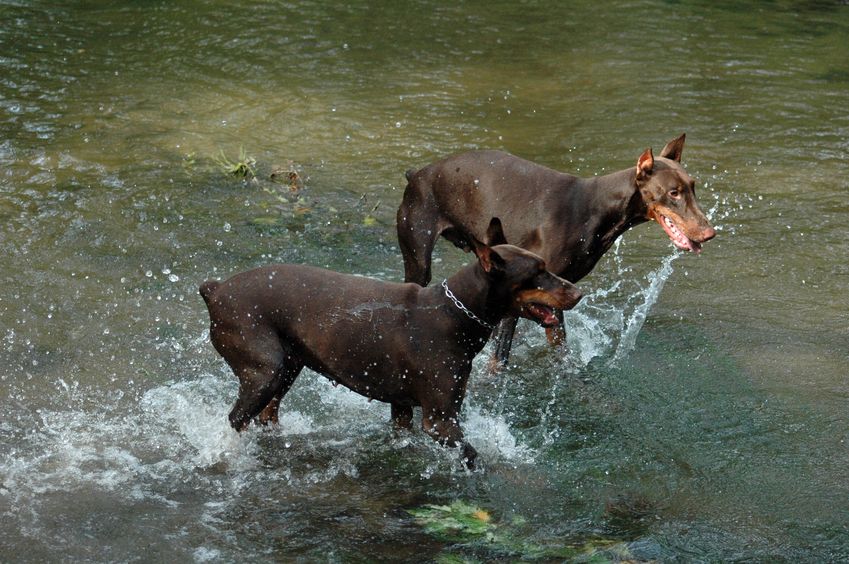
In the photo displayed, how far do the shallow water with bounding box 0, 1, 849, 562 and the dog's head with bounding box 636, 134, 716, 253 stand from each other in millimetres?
1117

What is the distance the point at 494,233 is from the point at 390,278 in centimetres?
289

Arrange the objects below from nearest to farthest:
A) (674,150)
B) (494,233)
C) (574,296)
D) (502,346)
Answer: (574,296)
(494,233)
(674,150)
(502,346)

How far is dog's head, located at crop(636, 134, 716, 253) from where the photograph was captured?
24.6 feet

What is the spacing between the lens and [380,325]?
21.6 ft

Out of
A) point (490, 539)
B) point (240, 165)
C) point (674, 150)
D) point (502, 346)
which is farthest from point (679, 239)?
point (240, 165)

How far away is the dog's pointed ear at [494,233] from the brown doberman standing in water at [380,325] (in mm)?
12

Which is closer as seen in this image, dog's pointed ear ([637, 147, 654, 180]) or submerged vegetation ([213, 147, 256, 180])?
dog's pointed ear ([637, 147, 654, 180])

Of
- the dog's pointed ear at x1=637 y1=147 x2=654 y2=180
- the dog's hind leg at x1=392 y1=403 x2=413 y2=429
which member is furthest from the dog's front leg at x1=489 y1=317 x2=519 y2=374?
the dog's pointed ear at x1=637 y1=147 x2=654 y2=180

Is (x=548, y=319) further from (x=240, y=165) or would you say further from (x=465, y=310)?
(x=240, y=165)

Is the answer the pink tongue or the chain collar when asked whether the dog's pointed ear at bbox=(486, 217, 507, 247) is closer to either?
the chain collar

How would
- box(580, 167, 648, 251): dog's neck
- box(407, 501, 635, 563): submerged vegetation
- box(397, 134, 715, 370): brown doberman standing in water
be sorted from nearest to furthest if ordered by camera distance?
box(407, 501, 635, 563): submerged vegetation
box(397, 134, 715, 370): brown doberman standing in water
box(580, 167, 648, 251): dog's neck

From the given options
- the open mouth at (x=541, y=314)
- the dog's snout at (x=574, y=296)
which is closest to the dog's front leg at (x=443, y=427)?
the open mouth at (x=541, y=314)

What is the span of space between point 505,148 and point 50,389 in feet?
20.4

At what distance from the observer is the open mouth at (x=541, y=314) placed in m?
6.47
